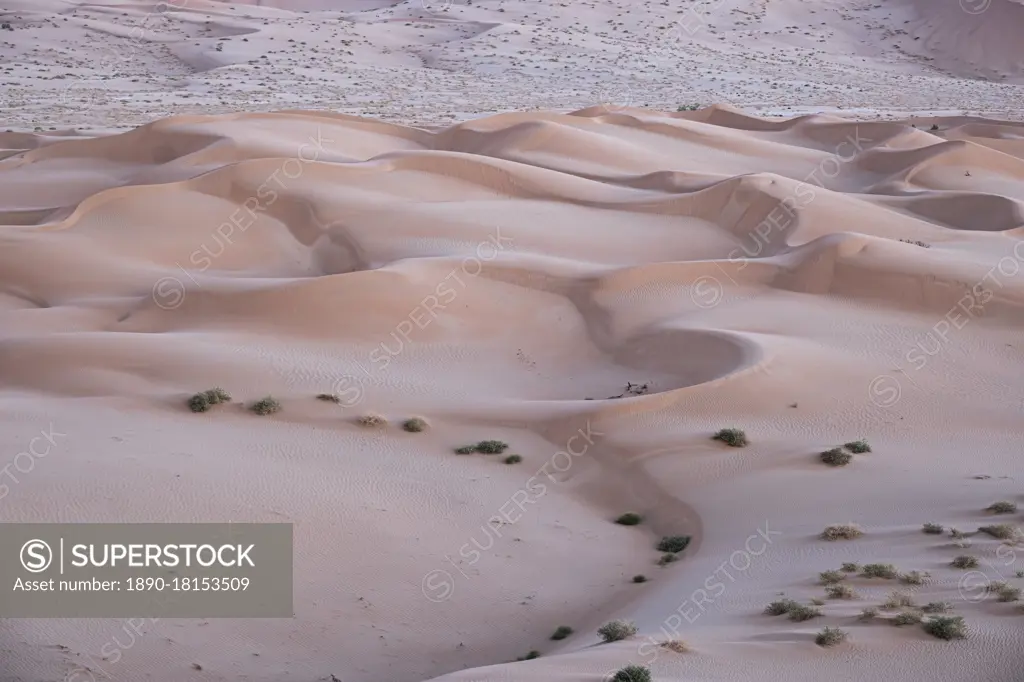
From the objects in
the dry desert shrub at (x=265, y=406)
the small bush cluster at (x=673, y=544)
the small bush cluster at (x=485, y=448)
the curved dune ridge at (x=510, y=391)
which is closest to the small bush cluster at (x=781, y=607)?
the curved dune ridge at (x=510, y=391)

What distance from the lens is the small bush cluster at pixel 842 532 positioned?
871 centimetres

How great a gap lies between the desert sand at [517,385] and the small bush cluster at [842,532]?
0.36 ft

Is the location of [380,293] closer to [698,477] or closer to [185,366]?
[185,366]

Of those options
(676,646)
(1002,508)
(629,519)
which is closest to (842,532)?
(1002,508)

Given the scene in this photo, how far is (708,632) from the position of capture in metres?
7.00

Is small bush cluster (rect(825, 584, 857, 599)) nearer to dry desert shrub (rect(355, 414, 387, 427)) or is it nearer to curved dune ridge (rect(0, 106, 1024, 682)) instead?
curved dune ridge (rect(0, 106, 1024, 682))

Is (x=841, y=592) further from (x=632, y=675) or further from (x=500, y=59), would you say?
(x=500, y=59)

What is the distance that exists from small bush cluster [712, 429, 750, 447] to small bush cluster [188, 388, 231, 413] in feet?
17.8

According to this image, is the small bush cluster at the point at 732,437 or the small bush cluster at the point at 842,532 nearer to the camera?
the small bush cluster at the point at 842,532

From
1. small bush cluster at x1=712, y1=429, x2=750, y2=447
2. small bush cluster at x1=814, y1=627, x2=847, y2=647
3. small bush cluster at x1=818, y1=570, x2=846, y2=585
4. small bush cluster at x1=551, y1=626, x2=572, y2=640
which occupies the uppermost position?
small bush cluster at x1=814, y1=627, x2=847, y2=647

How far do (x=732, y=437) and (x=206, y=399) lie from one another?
5746mm

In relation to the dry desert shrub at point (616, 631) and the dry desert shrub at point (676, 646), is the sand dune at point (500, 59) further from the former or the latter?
the dry desert shrub at point (676, 646)

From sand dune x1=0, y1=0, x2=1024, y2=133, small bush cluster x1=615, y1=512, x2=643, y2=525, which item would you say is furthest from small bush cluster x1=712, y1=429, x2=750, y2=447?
sand dune x1=0, y1=0, x2=1024, y2=133

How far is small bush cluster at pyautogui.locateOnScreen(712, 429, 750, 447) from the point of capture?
35.8ft
